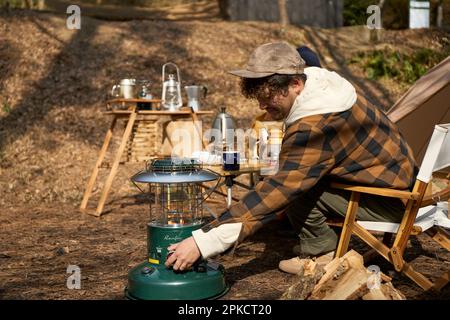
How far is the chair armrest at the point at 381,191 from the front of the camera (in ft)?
10.6

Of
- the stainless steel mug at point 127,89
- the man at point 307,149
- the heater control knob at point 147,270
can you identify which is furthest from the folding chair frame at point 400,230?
the stainless steel mug at point 127,89

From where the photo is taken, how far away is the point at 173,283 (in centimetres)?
323

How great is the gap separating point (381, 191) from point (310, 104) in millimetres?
663

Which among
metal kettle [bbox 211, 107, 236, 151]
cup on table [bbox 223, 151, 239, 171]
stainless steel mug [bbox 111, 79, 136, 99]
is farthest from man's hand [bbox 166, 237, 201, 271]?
stainless steel mug [bbox 111, 79, 136, 99]

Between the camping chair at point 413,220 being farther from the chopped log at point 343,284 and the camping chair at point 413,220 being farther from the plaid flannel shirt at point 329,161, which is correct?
the chopped log at point 343,284

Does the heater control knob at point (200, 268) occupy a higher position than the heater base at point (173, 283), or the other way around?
the heater control knob at point (200, 268)

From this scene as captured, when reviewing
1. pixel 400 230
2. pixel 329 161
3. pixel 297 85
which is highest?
pixel 297 85

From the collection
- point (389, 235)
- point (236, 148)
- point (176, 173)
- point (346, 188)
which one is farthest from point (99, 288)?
point (236, 148)

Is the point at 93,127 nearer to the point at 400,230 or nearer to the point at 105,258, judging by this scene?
the point at 105,258

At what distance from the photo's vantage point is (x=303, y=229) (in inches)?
154

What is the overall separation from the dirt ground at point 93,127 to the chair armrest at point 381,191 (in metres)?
0.69

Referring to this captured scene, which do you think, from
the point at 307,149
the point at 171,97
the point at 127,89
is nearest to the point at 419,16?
the point at 171,97
